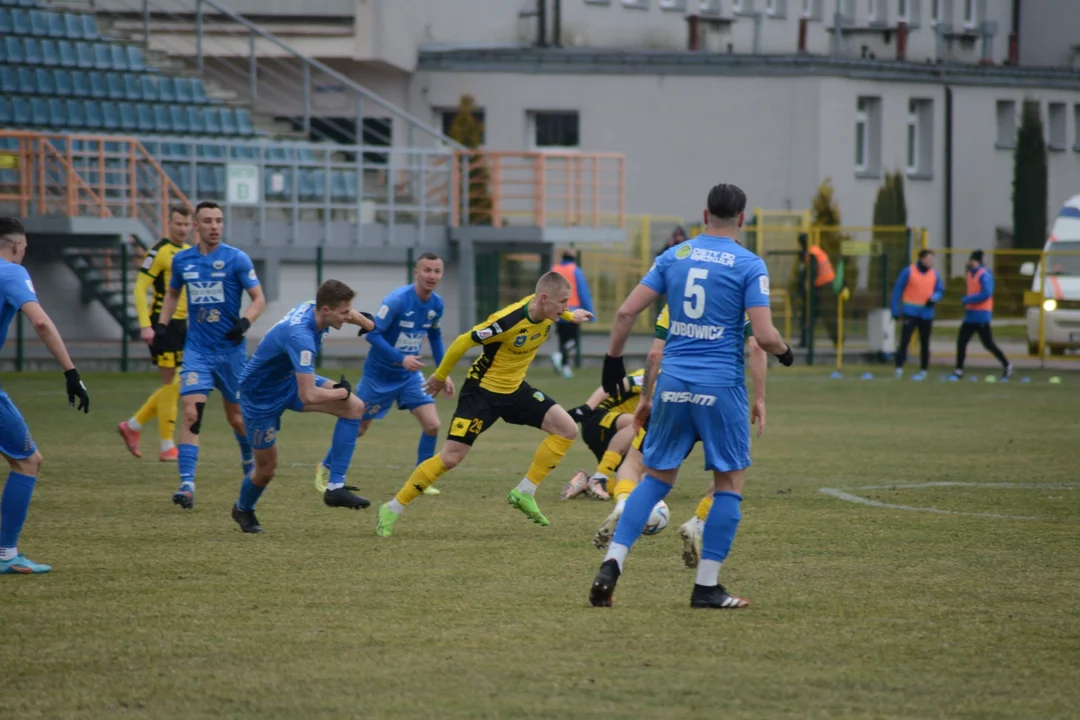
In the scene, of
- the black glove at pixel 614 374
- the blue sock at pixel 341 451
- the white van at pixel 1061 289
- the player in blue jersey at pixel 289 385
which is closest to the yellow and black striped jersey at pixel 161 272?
the blue sock at pixel 341 451

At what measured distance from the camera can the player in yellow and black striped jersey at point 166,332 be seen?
43.1 ft

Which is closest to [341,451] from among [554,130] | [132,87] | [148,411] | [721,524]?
[148,411]

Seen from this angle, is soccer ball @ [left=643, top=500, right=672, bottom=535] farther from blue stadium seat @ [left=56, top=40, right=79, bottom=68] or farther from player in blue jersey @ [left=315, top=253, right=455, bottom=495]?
blue stadium seat @ [left=56, top=40, right=79, bottom=68]

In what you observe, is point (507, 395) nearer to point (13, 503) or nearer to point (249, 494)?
point (249, 494)

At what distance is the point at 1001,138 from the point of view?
146 feet

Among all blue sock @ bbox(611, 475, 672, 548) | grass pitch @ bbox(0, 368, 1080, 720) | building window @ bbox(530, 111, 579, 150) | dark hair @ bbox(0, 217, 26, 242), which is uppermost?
building window @ bbox(530, 111, 579, 150)

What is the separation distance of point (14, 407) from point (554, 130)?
32025mm

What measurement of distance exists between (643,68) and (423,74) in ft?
17.0

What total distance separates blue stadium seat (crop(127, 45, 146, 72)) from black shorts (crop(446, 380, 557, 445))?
22.4m

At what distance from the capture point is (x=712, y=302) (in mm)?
7383

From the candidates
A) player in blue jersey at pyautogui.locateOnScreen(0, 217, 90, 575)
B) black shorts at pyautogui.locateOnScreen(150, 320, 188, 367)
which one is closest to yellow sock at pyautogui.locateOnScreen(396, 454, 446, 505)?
player in blue jersey at pyautogui.locateOnScreen(0, 217, 90, 575)

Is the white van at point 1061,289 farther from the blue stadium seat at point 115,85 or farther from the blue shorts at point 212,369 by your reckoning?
the blue shorts at point 212,369

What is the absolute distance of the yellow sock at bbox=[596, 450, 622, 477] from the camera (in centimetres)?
1140

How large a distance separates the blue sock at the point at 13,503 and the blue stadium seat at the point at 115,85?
22642 millimetres
